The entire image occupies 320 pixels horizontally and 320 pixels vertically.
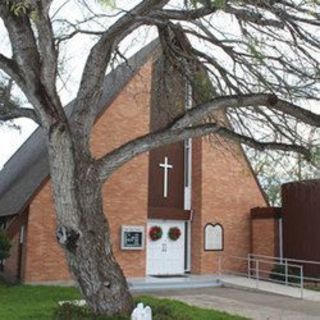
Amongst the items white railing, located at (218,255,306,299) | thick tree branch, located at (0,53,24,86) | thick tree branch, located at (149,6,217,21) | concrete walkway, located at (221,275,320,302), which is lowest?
concrete walkway, located at (221,275,320,302)

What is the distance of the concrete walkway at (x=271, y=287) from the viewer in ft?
53.2

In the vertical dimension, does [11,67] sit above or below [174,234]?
above

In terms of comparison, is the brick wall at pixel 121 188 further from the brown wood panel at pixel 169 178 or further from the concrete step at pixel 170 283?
the brown wood panel at pixel 169 178

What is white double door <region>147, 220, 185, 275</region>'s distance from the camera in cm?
2088

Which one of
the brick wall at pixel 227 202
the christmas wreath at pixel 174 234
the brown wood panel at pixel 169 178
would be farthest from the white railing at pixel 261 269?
the brown wood panel at pixel 169 178

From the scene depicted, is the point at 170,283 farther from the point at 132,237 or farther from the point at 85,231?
the point at 85,231

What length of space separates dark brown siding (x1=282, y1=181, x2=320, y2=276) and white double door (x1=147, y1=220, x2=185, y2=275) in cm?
384

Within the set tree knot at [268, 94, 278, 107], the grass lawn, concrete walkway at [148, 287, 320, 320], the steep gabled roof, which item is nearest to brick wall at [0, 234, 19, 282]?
the steep gabled roof

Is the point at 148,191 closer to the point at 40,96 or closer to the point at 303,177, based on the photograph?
the point at 303,177

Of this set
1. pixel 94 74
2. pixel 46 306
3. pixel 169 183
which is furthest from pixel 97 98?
pixel 169 183

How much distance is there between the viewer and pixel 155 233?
822 inches

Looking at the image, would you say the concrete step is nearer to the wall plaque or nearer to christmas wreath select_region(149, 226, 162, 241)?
the wall plaque

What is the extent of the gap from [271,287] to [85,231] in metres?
11.0

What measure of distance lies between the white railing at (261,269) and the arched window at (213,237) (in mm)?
455
